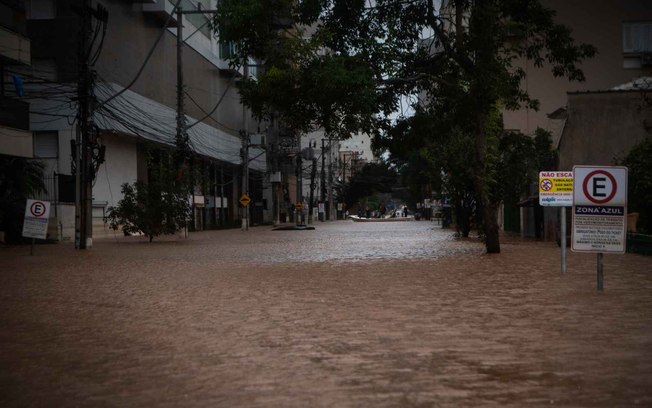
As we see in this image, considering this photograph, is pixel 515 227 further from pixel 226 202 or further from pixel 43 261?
pixel 226 202

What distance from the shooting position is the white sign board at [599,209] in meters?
10.6

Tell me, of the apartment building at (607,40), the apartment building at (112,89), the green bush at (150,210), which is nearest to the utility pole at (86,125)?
the apartment building at (112,89)

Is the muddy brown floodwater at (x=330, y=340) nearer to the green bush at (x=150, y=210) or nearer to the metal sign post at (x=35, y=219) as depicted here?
the metal sign post at (x=35, y=219)

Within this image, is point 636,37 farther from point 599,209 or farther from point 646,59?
point 599,209

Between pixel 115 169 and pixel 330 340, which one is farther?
pixel 115 169

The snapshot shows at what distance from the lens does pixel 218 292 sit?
1201 centimetres

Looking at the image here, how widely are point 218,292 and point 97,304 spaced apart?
6.64ft

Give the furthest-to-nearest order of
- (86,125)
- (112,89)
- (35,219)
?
1. (112,89)
2. (86,125)
3. (35,219)

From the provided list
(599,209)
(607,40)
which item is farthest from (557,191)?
(607,40)

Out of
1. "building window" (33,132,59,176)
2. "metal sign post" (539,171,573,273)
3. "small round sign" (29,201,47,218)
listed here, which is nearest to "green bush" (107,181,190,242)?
"building window" (33,132,59,176)

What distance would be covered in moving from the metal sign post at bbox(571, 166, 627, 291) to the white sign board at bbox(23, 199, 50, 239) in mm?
17063

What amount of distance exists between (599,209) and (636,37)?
33049mm

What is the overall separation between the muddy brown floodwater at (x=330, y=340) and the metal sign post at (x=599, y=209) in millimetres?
757

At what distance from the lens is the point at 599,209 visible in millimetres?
10781
